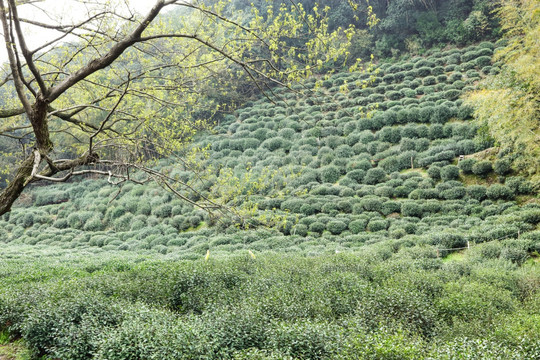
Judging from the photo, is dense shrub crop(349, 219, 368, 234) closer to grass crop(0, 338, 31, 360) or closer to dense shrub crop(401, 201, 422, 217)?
dense shrub crop(401, 201, 422, 217)

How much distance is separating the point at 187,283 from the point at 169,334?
2646 millimetres

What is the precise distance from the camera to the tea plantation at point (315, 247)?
411 centimetres

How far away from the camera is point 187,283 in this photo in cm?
652

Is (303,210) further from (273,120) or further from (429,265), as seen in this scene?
(273,120)

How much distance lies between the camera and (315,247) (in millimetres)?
11938

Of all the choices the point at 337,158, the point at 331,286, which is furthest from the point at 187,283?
the point at 337,158

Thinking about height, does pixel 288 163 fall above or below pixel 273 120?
below

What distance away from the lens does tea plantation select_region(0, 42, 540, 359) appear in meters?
4.11

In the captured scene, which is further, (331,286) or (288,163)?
(288,163)

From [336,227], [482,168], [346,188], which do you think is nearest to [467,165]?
[482,168]

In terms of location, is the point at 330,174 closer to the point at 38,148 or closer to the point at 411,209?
the point at 411,209

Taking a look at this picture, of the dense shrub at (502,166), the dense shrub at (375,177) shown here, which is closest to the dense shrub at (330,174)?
the dense shrub at (375,177)

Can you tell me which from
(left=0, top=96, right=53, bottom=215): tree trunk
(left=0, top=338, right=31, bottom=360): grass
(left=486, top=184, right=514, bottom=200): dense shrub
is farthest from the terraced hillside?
(left=0, top=338, right=31, bottom=360): grass

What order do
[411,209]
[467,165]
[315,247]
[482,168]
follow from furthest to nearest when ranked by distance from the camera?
[467,165]
[482,168]
[411,209]
[315,247]
